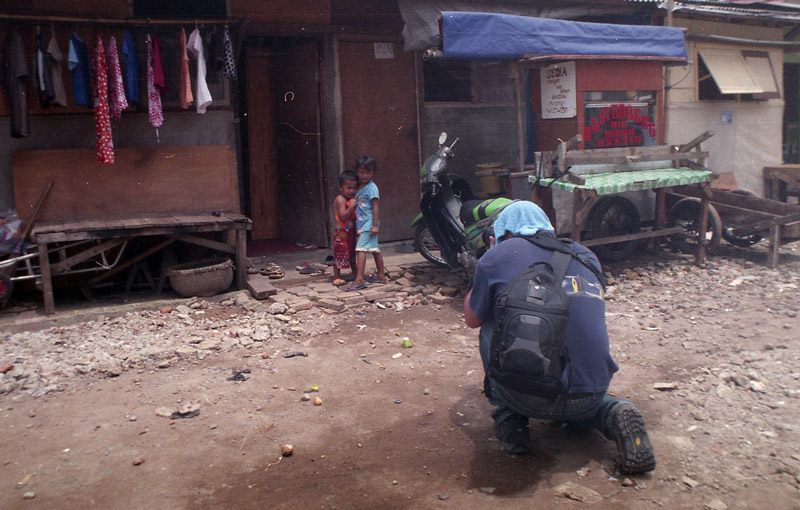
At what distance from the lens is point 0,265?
657cm

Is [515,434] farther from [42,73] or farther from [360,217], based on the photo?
[42,73]

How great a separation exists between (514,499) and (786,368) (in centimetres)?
278

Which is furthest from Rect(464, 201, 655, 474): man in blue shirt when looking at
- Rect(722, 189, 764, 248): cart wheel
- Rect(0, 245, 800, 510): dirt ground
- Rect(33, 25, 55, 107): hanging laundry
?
Rect(722, 189, 764, 248): cart wheel

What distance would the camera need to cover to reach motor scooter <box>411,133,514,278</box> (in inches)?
283

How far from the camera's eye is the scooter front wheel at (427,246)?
27.9ft

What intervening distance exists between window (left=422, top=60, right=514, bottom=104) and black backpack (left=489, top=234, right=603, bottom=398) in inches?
245

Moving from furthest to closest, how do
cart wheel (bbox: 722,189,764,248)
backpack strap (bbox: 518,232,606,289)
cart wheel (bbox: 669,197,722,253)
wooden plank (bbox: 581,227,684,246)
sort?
cart wheel (bbox: 722,189,764,248), cart wheel (bbox: 669,197,722,253), wooden plank (bbox: 581,227,684,246), backpack strap (bbox: 518,232,606,289)

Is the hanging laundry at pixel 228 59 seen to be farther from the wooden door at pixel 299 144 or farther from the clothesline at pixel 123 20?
the wooden door at pixel 299 144

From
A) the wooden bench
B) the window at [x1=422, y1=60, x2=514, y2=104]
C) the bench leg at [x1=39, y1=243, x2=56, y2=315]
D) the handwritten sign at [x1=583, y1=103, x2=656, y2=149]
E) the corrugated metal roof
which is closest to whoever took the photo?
the bench leg at [x1=39, y1=243, x2=56, y2=315]

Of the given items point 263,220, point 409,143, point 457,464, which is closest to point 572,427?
point 457,464

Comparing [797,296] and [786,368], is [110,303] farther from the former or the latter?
[797,296]

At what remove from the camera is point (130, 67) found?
757 cm

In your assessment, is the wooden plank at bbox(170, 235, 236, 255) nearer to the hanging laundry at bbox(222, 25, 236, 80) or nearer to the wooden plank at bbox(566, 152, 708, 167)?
the hanging laundry at bbox(222, 25, 236, 80)

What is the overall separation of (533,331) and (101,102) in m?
5.46
